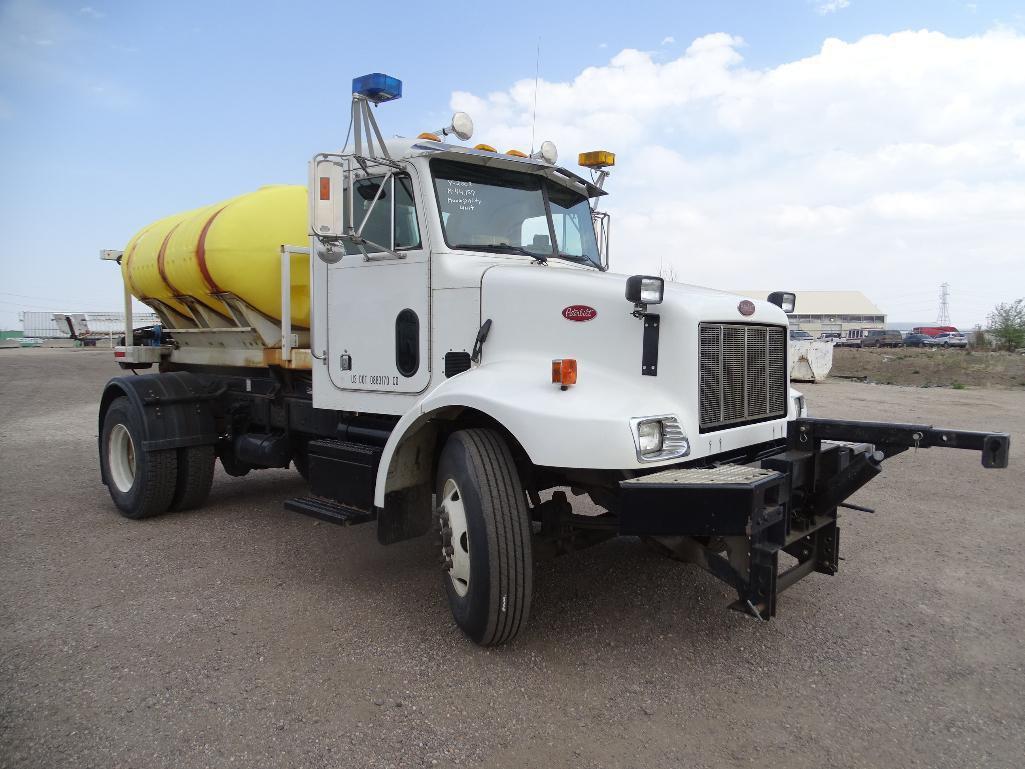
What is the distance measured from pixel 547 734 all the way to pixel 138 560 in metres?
3.59

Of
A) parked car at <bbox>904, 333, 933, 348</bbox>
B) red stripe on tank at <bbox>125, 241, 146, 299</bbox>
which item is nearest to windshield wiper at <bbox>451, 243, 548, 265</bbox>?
red stripe on tank at <bbox>125, 241, 146, 299</bbox>

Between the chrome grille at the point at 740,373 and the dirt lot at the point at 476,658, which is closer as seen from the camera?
the dirt lot at the point at 476,658

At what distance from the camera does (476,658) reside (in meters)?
3.83

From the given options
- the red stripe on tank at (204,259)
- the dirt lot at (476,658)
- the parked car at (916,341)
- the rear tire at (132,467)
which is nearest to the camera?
the dirt lot at (476,658)

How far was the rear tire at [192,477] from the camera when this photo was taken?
6516 millimetres

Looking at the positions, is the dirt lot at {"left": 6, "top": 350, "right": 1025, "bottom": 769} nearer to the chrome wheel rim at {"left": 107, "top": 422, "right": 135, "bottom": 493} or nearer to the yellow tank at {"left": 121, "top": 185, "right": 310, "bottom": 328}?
the chrome wheel rim at {"left": 107, "top": 422, "right": 135, "bottom": 493}

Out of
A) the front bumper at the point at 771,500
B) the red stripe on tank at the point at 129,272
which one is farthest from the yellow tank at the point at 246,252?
the front bumper at the point at 771,500

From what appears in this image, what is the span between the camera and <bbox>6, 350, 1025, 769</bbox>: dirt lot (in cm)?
305

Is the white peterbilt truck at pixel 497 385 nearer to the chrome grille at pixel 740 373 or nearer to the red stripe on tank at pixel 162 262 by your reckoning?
the chrome grille at pixel 740 373

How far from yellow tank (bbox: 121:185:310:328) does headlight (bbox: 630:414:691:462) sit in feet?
10.3

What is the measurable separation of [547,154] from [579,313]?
167 cm

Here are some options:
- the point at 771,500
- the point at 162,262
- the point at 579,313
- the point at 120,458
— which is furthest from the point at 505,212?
the point at 120,458

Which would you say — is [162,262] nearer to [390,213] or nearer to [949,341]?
[390,213]

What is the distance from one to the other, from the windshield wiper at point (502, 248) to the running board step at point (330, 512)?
1786 mm
